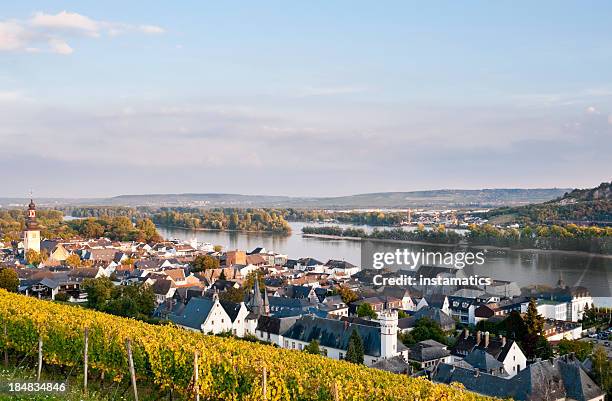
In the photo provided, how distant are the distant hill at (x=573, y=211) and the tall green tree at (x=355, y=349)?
55.0 m

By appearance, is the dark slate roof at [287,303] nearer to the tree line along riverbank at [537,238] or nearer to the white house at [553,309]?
the white house at [553,309]

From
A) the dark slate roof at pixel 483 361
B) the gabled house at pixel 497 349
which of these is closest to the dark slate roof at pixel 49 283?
the gabled house at pixel 497 349

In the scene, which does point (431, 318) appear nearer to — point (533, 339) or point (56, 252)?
point (533, 339)

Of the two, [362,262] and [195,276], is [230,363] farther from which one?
[362,262]

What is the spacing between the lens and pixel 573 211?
70.9 m

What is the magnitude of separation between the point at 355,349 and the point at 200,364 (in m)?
8.32

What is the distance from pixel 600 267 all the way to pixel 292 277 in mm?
20296

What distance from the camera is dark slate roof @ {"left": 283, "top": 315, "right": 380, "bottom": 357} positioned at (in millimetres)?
16500

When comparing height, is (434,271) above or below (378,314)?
above

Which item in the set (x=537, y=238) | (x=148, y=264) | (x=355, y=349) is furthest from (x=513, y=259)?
(x=355, y=349)

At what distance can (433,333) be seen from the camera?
18734mm

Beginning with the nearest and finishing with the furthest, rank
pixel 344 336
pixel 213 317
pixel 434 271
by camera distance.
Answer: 1. pixel 344 336
2. pixel 213 317
3. pixel 434 271

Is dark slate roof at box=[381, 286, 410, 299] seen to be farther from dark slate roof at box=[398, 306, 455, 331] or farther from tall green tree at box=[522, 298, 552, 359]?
tall green tree at box=[522, 298, 552, 359]

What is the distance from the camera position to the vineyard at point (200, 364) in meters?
7.36
